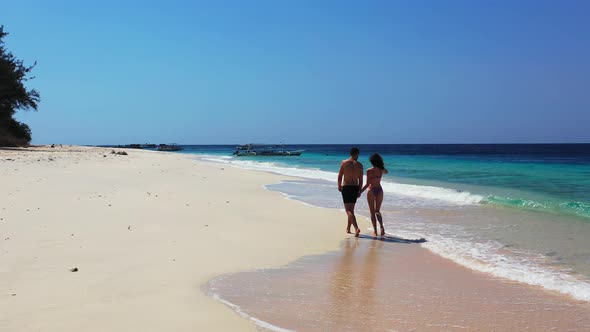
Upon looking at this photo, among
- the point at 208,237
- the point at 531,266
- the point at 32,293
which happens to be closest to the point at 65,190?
the point at 208,237

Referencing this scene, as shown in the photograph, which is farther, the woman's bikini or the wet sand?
the woman's bikini

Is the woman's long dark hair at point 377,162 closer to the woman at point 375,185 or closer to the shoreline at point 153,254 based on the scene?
the woman at point 375,185

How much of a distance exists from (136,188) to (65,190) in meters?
2.37

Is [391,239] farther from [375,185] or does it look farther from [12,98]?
[12,98]

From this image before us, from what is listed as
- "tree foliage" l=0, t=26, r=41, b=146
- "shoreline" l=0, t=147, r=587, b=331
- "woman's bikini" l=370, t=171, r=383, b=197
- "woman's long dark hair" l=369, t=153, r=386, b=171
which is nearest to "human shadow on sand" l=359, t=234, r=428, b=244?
"shoreline" l=0, t=147, r=587, b=331

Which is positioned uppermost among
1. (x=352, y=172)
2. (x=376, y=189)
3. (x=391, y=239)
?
(x=352, y=172)

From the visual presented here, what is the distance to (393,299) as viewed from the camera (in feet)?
16.1

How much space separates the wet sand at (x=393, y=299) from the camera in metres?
4.22

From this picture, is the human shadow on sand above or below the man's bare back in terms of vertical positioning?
below

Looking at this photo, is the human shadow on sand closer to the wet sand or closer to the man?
the man

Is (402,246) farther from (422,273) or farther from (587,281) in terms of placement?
(587,281)

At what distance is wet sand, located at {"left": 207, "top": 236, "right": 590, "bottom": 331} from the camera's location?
4223 millimetres

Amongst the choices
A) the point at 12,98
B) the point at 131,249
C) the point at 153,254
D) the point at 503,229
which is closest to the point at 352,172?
the point at 503,229

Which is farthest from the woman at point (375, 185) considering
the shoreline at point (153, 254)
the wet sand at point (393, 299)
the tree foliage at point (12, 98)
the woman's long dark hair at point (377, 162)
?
the tree foliage at point (12, 98)
